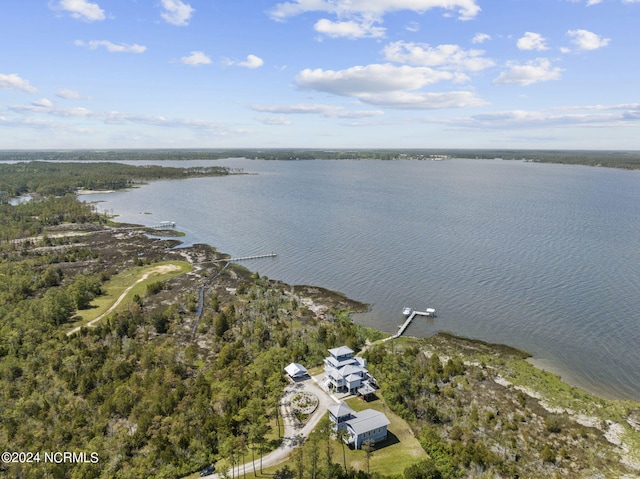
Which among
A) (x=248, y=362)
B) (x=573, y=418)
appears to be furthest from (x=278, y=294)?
(x=573, y=418)

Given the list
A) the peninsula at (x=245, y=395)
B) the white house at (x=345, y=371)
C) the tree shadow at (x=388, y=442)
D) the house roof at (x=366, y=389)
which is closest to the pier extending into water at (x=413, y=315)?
the peninsula at (x=245, y=395)

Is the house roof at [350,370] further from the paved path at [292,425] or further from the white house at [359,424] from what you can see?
the white house at [359,424]

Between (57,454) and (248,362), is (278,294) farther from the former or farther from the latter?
(57,454)

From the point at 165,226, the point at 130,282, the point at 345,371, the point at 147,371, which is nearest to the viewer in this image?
the point at 345,371

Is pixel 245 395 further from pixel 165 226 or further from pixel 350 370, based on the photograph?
pixel 165 226

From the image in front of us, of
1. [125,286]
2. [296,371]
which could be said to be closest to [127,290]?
[125,286]

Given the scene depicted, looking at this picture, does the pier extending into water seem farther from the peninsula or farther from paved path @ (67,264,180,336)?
paved path @ (67,264,180,336)

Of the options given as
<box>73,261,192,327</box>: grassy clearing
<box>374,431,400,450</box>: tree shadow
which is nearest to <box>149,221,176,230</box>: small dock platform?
<box>73,261,192,327</box>: grassy clearing
